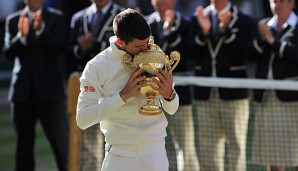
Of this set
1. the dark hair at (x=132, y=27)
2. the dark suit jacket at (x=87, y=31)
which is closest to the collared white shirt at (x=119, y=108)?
the dark hair at (x=132, y=27)

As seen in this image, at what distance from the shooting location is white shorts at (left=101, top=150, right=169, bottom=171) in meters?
5.34

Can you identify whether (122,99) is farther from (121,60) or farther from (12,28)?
(12,28)

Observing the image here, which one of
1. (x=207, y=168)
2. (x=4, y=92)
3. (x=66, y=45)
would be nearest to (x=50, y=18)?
(x=66, y=45)

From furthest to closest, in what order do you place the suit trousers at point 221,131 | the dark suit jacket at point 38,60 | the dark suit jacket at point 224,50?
the dark suit jacket at point 38,60 < the dark suit jacket at point 224,50 < the suit trousers at point 221,131

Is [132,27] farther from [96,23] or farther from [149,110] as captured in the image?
[96,23]

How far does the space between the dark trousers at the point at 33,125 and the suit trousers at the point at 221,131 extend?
5.31 ft

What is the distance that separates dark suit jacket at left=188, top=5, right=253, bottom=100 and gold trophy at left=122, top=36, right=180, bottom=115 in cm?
284

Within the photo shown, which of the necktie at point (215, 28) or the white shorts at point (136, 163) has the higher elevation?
the necktie at point (215, 28)

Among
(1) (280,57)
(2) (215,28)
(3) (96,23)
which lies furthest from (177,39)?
(1) (280,57)

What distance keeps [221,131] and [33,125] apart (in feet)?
7.06

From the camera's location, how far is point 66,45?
8.88m

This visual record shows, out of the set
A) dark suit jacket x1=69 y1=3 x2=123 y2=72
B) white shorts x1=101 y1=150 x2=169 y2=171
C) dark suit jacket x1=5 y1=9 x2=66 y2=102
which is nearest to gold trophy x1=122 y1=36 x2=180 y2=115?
white shorts x1=101 y1=150 x2=169 y2=171

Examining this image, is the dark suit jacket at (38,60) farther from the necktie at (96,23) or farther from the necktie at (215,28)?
the necktie at (215,28)

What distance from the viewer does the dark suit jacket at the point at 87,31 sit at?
332 inches
